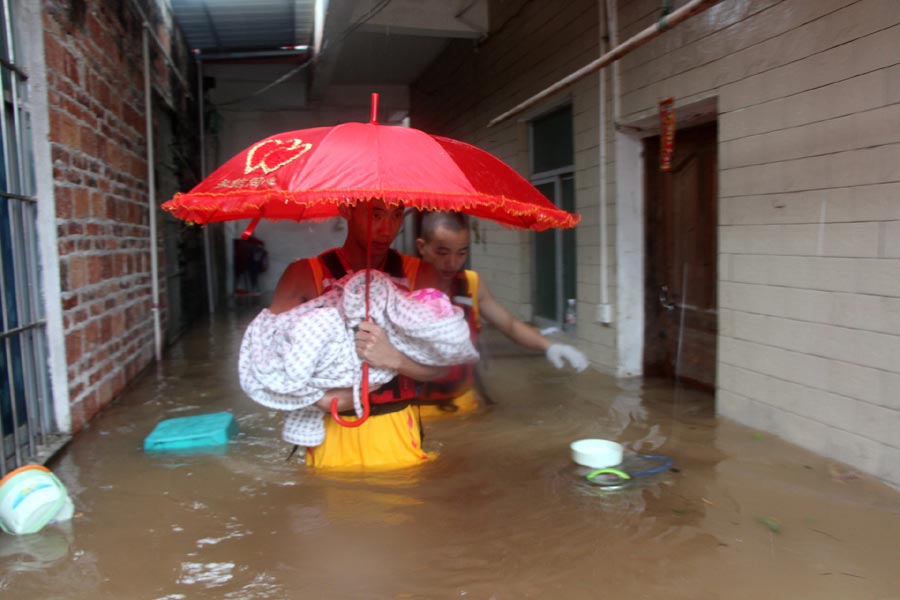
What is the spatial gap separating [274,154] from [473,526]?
171 cm

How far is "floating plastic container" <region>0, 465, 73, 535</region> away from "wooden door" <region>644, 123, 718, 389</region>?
14.2ft

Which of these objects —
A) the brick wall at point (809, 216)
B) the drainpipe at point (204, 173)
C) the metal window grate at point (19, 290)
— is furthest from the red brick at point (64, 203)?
the drainpipe at point (204, 173)

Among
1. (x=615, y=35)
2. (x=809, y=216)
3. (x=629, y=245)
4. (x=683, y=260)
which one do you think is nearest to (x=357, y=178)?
(x=809, y=216)

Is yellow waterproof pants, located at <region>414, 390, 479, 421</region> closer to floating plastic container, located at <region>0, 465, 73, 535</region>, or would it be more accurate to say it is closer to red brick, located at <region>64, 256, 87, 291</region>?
floating plastic container, located at <region>0, 465, 73, 535</region>

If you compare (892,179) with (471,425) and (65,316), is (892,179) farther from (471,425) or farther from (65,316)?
(65,316)

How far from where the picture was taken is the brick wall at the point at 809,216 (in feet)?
10.7

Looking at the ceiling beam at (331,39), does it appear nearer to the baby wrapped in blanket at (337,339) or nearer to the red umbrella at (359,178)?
the red umbrella at (359,178)

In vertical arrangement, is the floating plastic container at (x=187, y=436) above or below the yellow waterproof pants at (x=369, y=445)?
below

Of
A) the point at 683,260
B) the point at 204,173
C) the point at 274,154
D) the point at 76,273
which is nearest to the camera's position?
the point at 274,154

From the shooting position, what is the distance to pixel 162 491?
3418 mm

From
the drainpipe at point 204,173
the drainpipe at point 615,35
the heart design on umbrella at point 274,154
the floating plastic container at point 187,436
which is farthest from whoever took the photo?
the drainpipe at point 204,173

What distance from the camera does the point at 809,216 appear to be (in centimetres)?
371

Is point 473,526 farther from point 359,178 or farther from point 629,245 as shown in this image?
point 629,245

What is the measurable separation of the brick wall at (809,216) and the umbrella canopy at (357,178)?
5.86ft
